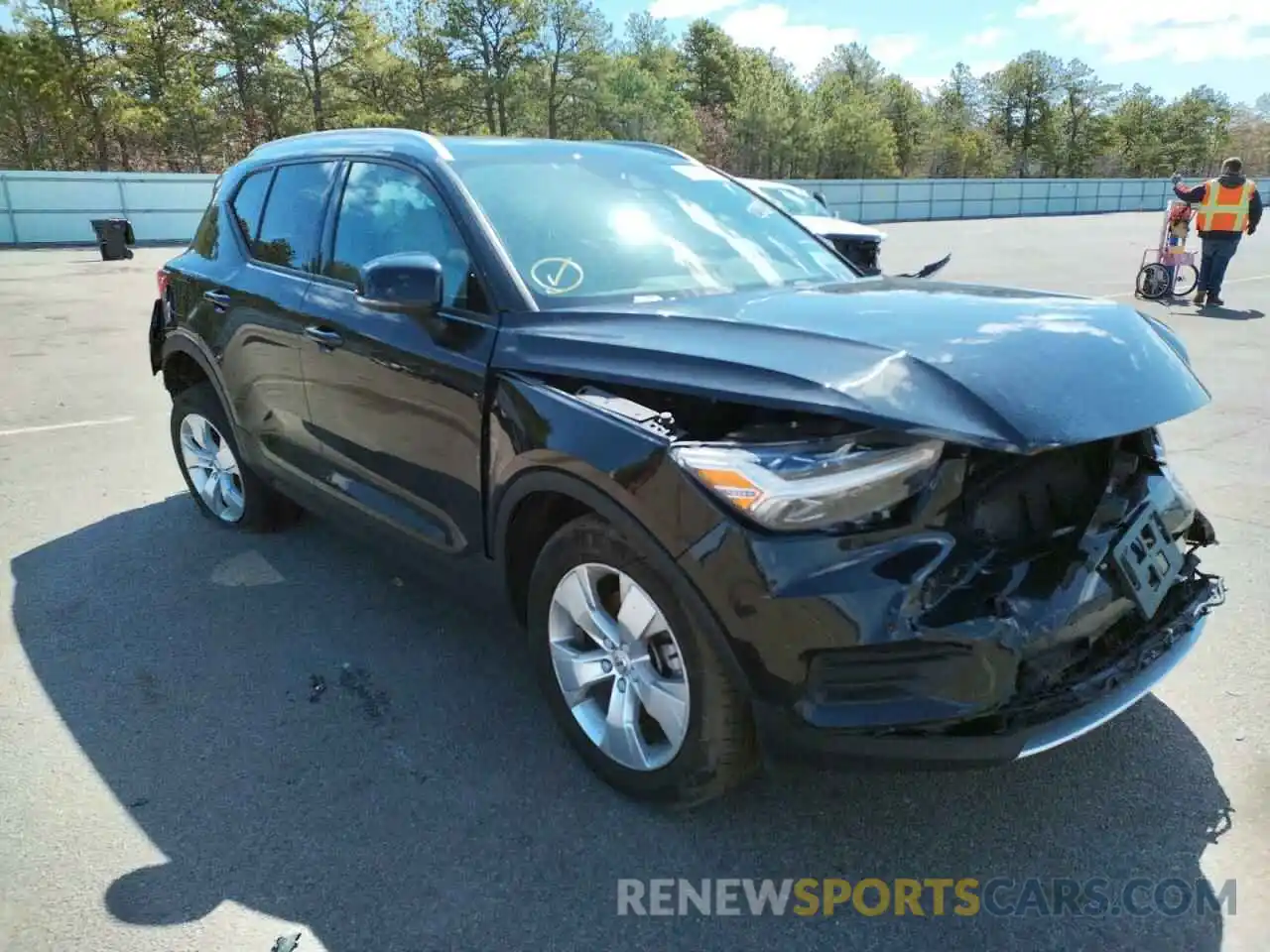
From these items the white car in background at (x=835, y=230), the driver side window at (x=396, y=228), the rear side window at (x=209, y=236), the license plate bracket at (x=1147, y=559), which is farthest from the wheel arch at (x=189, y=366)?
the white car in background at (x=835, y=230)

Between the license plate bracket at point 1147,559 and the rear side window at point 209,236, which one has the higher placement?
the rear side window at point 209,236

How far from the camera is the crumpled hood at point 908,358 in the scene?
6.87 ft

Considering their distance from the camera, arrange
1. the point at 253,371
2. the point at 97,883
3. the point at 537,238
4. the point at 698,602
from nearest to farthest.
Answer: the point at 698,602, the point at 97,883, the point at 537,238, the point at 253,371

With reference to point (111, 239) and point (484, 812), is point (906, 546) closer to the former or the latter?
point (484, 812)

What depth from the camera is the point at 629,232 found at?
3281mm

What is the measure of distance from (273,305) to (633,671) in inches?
92.9

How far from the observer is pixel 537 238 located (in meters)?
3.09

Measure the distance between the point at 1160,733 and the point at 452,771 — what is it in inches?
85.2

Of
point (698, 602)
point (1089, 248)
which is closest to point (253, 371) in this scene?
point (698, 602)

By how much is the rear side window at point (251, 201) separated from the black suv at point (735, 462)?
796 mm

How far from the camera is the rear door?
382 cm

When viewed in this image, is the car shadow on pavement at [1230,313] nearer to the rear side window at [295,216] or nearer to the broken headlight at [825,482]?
the rear side window at [295,216]

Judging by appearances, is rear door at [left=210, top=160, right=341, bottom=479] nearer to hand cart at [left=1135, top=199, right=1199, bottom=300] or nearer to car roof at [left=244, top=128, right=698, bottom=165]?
car roof at [left=244, top=128, right=698, bottom=165]

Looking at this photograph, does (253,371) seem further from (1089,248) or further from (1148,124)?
(1148,124)
